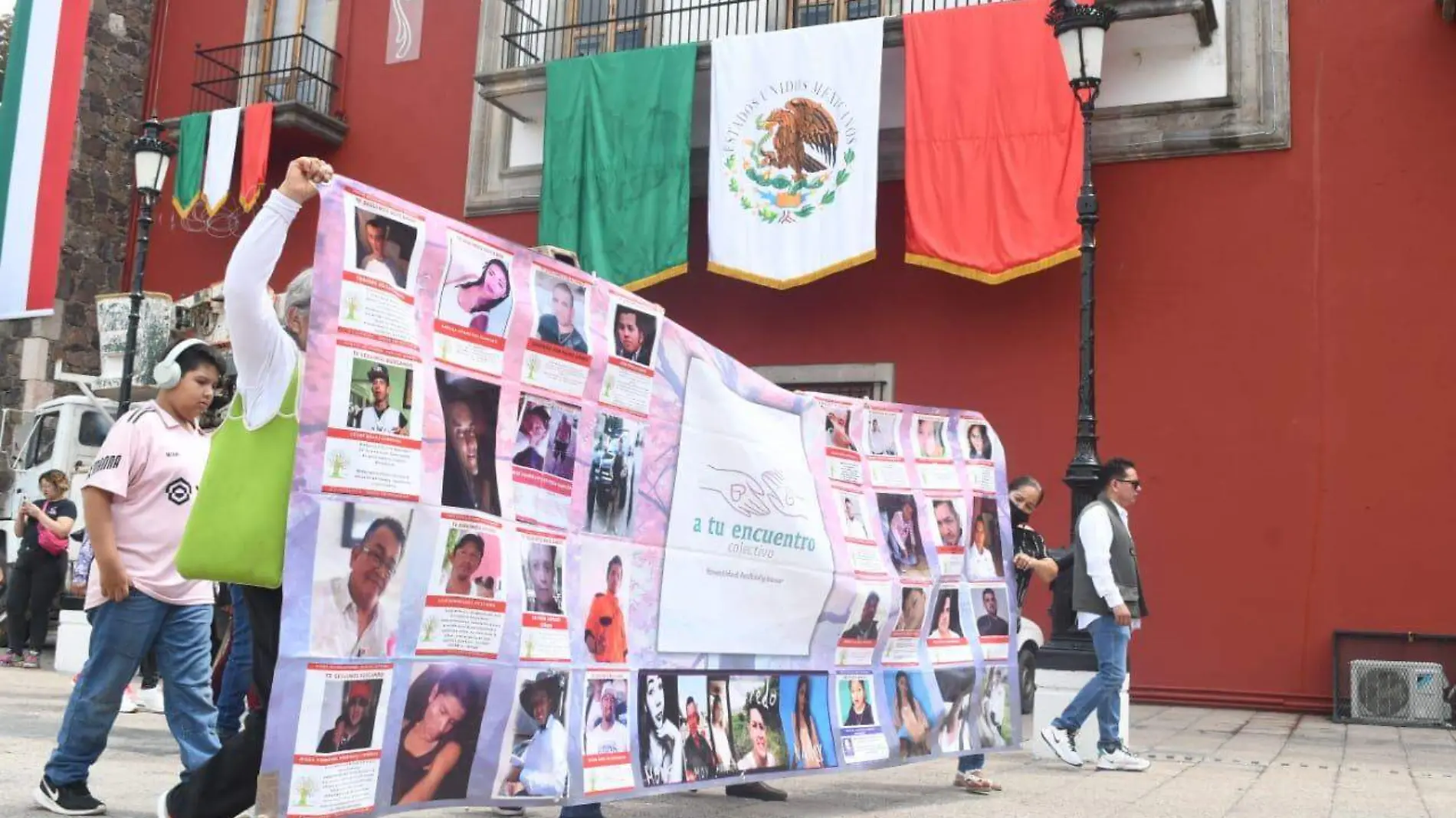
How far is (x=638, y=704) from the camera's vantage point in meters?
4.44

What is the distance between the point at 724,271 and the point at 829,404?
6526mm

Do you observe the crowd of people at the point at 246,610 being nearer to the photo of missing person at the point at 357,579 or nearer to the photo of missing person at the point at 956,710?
the photo of missing person at the point at 357,579

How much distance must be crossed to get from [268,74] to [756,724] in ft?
43.5

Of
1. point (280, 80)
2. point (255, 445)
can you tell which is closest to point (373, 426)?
point (255, 445)

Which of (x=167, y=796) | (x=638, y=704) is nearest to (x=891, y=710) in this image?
(x=638, y=704)

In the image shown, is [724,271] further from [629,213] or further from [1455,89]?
[1455,89]

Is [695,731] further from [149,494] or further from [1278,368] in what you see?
[1278,368]

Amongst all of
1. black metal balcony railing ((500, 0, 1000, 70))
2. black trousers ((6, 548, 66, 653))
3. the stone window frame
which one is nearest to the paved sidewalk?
black trousers ((6, 548, 66, 653))

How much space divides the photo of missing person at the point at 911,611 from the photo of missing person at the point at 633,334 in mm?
1796

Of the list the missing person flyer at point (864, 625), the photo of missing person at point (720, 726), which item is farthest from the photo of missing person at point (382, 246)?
the missing person flyer at point (864, 625)

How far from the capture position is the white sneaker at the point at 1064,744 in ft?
23.2

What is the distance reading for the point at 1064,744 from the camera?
715 cm

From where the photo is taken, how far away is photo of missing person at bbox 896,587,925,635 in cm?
571

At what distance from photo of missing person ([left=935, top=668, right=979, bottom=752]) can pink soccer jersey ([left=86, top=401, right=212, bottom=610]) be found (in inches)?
127
